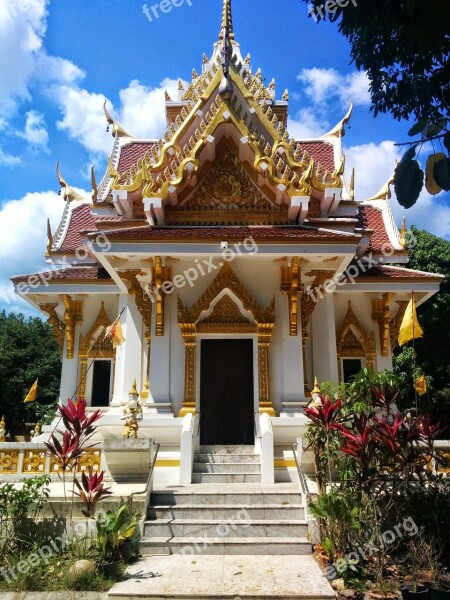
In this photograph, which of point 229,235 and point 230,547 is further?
point 229,235

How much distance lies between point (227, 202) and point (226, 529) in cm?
529

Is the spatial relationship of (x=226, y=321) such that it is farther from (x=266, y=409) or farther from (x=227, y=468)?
(x=227, y=468)

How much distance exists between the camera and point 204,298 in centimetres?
854

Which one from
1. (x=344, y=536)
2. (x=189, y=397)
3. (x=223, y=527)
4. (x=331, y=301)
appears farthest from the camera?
(x=331, y=301)

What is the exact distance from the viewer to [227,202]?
29.7 ft

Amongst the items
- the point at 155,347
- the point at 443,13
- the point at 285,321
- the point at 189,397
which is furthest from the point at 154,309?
the point at 443,13

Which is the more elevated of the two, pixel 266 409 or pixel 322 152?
pixel 322 152

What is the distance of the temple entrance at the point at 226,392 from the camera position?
27.7 ft

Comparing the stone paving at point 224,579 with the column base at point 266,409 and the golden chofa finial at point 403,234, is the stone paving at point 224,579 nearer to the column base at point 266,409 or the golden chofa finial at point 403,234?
the column base at point 266,409

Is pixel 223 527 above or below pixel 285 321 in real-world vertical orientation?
below

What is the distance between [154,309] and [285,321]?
2.17 m

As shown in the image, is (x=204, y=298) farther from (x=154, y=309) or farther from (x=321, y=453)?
(x=321, y=453)

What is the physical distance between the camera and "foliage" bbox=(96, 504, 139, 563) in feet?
16.5

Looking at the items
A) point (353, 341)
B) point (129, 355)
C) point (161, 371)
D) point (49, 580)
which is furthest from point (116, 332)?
point (353, 341)
